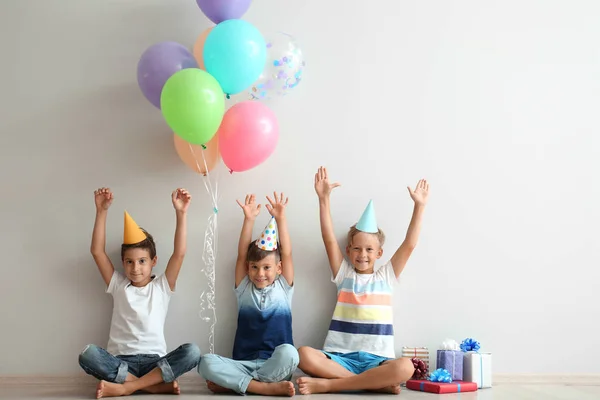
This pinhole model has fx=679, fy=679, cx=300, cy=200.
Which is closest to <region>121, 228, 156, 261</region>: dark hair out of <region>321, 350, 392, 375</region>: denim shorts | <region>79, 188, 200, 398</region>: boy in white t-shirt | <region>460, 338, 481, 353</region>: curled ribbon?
<region>79, 188, 200, 398</region>: boy in white t-shirt

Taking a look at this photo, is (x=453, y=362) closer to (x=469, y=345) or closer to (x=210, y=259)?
(x=469, y=345)

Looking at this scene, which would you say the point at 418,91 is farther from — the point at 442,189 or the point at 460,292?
the point at 460,292

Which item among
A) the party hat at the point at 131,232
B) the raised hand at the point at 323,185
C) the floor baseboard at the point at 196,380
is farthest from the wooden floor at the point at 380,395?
the raised hand at the point at 323,185

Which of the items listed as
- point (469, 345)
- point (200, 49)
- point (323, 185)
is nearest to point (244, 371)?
point (323, 185)

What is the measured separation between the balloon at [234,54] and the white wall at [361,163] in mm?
472

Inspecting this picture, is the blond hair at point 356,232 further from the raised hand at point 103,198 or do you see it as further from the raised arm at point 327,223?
the raised hand at point 103,198

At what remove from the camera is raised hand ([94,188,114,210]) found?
292cm

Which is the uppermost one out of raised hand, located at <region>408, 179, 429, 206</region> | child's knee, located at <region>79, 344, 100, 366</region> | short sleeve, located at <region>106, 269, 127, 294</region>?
raised hand, located at <region>408, 179, 429, 206</region>

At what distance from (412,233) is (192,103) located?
111cm

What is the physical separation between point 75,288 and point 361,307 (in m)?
1.27

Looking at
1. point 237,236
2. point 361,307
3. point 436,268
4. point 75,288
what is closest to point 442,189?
point 436,268

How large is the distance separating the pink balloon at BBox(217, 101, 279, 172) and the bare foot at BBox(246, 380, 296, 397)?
87 cm

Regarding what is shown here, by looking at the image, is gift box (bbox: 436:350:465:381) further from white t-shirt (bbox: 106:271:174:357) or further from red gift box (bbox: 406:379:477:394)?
white t-shirt (bbox: 106:271:174:357)

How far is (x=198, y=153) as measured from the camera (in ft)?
9.23
